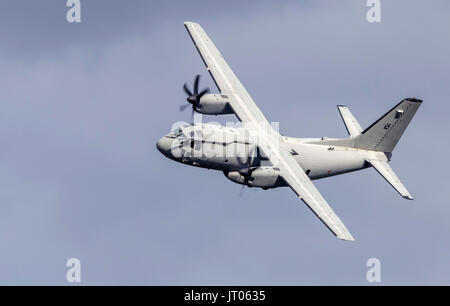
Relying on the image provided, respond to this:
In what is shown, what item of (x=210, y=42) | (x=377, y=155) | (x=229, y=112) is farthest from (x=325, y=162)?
(x=210, y=42)

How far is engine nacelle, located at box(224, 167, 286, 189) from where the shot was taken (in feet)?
256

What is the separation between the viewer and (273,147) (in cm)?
8200

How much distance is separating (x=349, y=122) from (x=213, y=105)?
516 inches

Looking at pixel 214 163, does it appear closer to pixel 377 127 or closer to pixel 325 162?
pixel 325 162

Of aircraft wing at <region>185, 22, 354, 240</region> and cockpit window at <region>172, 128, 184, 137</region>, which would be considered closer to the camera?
aircraft wing at <region>185, 22, 354, 240</region>

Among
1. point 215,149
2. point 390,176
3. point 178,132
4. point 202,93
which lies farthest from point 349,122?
point 178,132

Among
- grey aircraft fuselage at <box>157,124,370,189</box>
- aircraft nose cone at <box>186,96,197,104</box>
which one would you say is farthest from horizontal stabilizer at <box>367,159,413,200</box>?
aircraft nose cone at <box>186,96,197,104</box>

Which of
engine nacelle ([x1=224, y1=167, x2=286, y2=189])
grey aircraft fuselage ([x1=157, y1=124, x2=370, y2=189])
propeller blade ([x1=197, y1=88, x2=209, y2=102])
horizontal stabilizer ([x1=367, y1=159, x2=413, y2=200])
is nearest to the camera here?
engine nacelle ([x1=224, y1=167, x2=286, y2=189])

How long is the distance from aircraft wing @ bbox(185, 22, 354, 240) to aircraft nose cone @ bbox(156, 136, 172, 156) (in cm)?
784

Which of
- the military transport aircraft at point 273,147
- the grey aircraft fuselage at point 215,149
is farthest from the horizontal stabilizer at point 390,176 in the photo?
the grey aircraft fuselage at point 215,149

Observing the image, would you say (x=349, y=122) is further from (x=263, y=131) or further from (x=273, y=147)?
(x=273, y=147)

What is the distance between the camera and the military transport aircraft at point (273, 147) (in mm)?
78875

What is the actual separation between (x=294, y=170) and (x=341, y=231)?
29.8ft

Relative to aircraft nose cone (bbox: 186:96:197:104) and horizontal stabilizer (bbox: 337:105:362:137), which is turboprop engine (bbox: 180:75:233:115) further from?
horizontal stabilizer (bbox: 337:105:362:137)
